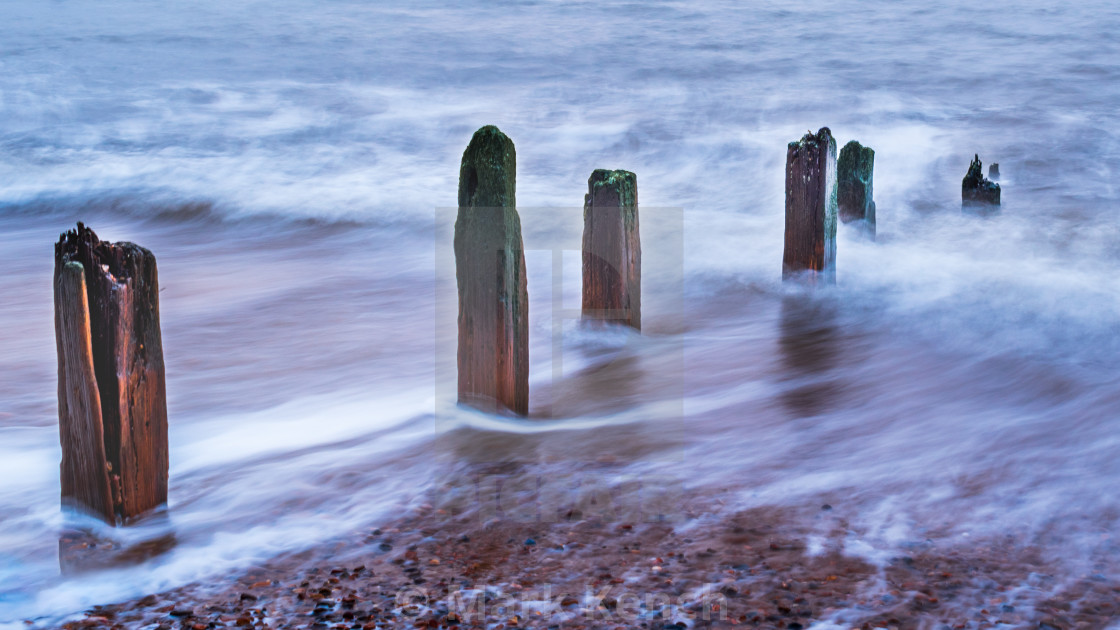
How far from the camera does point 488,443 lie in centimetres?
485

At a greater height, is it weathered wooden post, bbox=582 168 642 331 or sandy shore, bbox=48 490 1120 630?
weathered wooden post, bbox=582 168 642 331

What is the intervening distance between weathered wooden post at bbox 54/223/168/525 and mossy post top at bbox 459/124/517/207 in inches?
54.2

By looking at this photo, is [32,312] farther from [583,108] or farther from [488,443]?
[583,108]

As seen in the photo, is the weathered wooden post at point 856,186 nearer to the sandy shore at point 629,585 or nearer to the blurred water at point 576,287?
the blurred water at point 576,287

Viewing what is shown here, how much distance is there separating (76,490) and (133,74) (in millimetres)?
22912

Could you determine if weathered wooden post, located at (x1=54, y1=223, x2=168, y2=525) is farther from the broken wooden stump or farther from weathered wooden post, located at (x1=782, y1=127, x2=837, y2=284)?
the broken wooden stump

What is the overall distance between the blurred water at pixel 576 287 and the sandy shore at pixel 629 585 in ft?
0.70

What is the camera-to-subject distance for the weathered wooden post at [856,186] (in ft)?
30.3

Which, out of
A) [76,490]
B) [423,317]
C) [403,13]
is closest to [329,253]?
[423,317]

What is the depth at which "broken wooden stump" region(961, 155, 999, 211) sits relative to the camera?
39.0ft

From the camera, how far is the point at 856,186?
9484mm

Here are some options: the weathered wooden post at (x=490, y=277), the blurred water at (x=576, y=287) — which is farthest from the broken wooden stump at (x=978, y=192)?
the weathered wooden post at (x=490, y=277)

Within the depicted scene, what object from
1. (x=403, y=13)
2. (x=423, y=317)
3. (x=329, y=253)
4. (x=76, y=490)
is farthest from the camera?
(x=403, y=13)

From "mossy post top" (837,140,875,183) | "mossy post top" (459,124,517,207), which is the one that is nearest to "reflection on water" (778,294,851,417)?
"mossy post top" (837,140,875,183)
